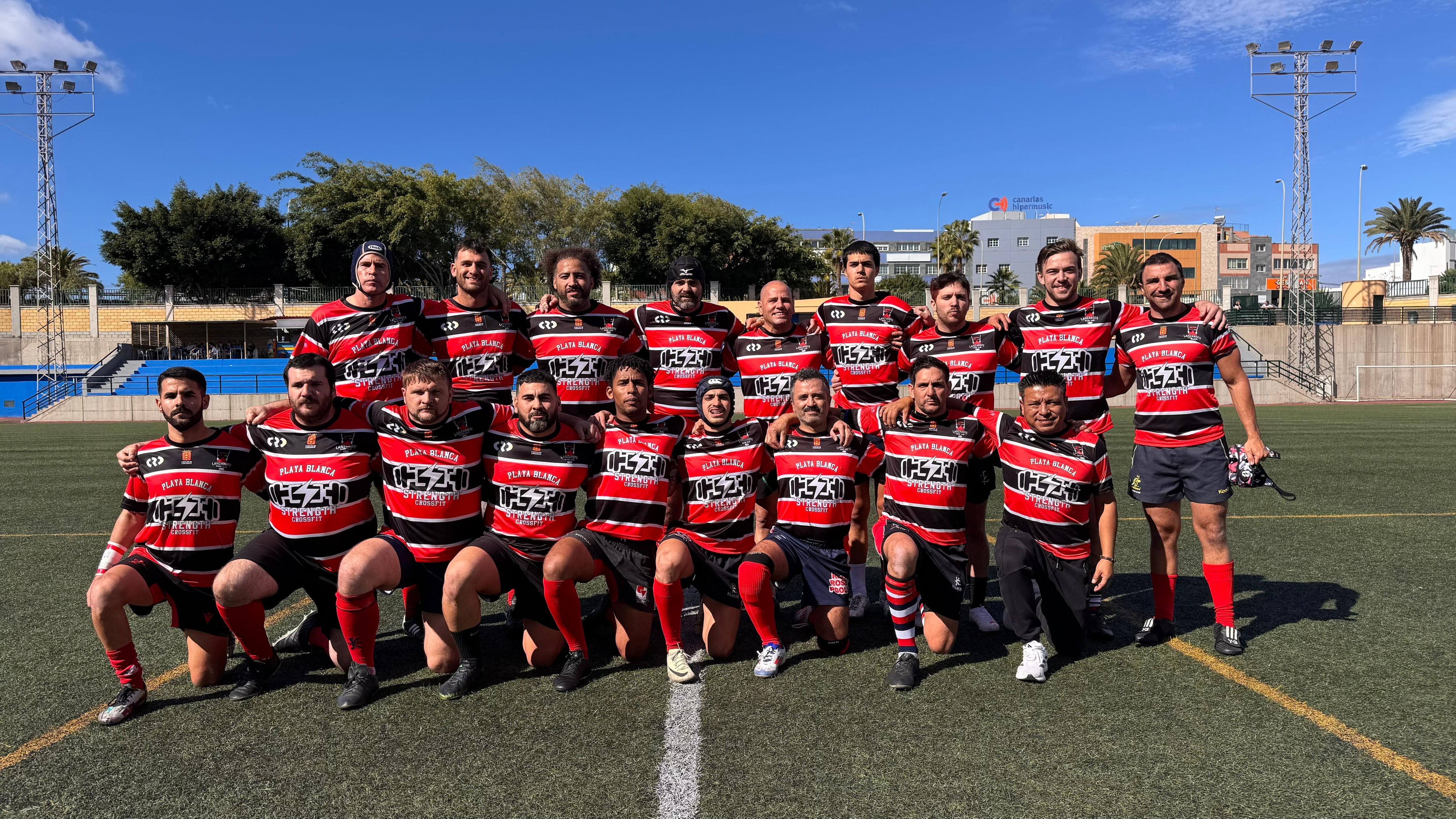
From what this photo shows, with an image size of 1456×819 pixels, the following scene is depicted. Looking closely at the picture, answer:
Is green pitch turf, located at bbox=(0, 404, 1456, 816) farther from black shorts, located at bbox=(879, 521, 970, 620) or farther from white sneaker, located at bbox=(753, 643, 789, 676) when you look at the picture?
black shorts, located at bbox=(879, 521, 970, 620)

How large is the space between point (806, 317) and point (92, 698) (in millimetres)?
5145

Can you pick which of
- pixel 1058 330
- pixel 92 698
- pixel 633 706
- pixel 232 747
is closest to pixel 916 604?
pixel 633 706

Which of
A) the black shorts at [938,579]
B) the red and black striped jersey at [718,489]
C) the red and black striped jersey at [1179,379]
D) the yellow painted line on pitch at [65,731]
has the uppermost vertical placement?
the red and black striped jersey at [1179,379]

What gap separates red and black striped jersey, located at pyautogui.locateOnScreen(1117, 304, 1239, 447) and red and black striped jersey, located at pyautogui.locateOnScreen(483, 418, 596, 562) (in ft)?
10.2

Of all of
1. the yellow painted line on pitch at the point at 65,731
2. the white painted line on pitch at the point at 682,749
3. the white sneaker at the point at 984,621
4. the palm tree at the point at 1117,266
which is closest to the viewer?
the white painted line on pitch at the point at 682,749

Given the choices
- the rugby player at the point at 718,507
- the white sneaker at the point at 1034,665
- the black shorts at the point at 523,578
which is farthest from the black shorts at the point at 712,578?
the white sneaker at the point at 1034,665

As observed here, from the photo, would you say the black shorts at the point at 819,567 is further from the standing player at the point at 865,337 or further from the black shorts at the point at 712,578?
the standing player at the point at 865,337

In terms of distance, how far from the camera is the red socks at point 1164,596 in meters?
4.41

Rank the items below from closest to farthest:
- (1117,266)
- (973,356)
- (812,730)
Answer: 1. (812,730)
2. (973,356)
3. (1117,266)

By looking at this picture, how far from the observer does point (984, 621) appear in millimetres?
4660

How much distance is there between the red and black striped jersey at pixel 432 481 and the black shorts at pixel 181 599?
0.91m

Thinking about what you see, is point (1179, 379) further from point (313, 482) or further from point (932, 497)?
point (313, 482)

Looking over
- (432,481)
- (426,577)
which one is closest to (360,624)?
(426,577)

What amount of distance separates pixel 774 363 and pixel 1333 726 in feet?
11.0
